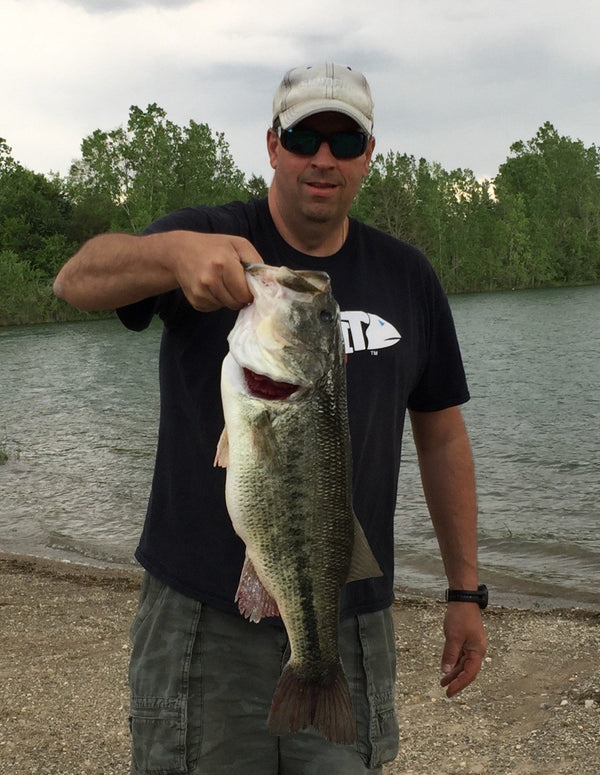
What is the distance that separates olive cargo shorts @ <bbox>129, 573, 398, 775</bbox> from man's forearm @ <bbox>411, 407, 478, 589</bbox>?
0.93 m

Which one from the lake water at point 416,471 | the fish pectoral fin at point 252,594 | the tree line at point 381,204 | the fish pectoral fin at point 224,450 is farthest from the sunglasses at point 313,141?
the tree line at point 381,204

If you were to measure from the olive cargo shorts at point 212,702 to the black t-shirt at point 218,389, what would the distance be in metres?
0.12

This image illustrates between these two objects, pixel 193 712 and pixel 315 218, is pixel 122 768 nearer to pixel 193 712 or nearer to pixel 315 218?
pixel 193 712

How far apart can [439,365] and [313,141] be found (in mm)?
1014

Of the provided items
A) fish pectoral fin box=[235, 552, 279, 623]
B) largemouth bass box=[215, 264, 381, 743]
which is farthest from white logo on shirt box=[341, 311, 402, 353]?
fish pectoral fin box=[235, 552, 279, 623]

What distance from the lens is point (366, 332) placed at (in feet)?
10.00

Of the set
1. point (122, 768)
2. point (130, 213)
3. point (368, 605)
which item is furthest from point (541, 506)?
point (130, 213)

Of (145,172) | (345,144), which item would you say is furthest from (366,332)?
(145,172)

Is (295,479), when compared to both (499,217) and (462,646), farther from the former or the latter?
(499,217)

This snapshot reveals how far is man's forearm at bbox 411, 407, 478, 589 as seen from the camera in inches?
139

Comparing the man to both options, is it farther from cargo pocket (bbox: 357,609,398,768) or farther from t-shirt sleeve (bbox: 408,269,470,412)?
t-shirt sleeve (bbox: 408,269,470,412)

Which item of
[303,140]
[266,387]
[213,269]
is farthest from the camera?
[303,140]

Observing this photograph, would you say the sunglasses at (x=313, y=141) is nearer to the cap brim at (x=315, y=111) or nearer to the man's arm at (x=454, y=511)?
the cap brim at (x=315, y=111)

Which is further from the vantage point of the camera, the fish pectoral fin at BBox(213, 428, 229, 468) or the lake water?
the lake water
